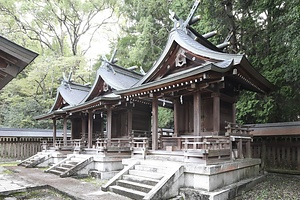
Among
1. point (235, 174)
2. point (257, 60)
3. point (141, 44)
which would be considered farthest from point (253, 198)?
point (141, 44)

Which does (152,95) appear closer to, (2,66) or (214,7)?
(2,66)

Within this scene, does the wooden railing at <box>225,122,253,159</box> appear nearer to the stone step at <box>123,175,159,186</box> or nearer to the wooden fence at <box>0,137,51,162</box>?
the stone step at <box>123,175,159,186</box>

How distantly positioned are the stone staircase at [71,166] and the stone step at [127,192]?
13.7 feet

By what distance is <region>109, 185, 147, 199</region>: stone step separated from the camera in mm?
7415

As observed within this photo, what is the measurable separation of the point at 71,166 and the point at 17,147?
10257 mm

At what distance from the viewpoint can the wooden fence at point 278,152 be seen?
11391mm

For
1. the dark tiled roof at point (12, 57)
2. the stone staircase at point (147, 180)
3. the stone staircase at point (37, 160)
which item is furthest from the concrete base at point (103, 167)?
the dark tiled roof at point (12, 57)

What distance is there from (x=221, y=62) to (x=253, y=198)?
4781 millimetres

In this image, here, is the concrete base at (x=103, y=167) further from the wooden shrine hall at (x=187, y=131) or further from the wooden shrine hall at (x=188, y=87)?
the wooden shrine hall at (x=188, y=87)

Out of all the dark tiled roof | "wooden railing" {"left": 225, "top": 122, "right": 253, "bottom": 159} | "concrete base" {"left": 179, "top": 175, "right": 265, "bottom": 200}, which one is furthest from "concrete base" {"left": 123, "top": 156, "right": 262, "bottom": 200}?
the dark tiled roof

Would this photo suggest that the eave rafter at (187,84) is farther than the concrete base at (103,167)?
No

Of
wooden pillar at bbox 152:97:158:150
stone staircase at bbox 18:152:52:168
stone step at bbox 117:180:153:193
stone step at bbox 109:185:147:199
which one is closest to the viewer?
stone step at bbox 109:185:147:199

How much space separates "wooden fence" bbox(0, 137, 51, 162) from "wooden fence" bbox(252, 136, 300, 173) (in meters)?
18.3

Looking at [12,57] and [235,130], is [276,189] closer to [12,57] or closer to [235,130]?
[235,130]
